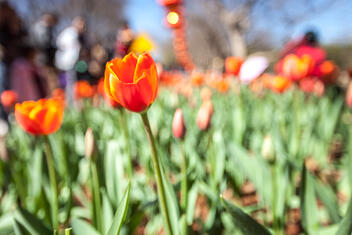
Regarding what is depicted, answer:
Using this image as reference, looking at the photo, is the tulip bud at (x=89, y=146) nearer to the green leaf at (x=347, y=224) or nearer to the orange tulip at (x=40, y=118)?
the orange tulip at (x=40, y=118)

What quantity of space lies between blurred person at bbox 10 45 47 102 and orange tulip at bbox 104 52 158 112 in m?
3.17

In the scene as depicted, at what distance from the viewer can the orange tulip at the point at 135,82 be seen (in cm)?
54

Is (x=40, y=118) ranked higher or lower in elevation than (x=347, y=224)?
higher

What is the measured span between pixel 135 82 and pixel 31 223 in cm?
44

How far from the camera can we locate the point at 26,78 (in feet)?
11.2

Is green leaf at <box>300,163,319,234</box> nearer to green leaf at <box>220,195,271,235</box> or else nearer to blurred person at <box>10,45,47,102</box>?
green leaf at <box>220,195,271,235</box>

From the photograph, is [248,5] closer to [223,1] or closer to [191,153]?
[223,1]

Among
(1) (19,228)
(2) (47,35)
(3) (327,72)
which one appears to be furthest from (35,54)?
(1) (19,228)

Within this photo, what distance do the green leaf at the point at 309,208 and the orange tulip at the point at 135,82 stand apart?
460 mm

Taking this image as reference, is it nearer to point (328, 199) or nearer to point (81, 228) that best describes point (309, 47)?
point (328, 199)

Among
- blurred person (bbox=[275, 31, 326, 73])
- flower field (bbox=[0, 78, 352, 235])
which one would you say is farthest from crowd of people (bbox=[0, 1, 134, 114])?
blurred person (bbox=[275, 31, 326, 73])

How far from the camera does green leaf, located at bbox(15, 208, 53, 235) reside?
0.70 metres

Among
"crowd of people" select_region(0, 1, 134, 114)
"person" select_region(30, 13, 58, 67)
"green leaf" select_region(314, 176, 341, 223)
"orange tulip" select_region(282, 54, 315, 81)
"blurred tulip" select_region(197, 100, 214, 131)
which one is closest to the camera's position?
"green leaf" select_region(314, 176, 341, 223)

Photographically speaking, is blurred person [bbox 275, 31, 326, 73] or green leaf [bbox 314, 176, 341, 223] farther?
blurred person [bbox 275, 31, 326, 73]
